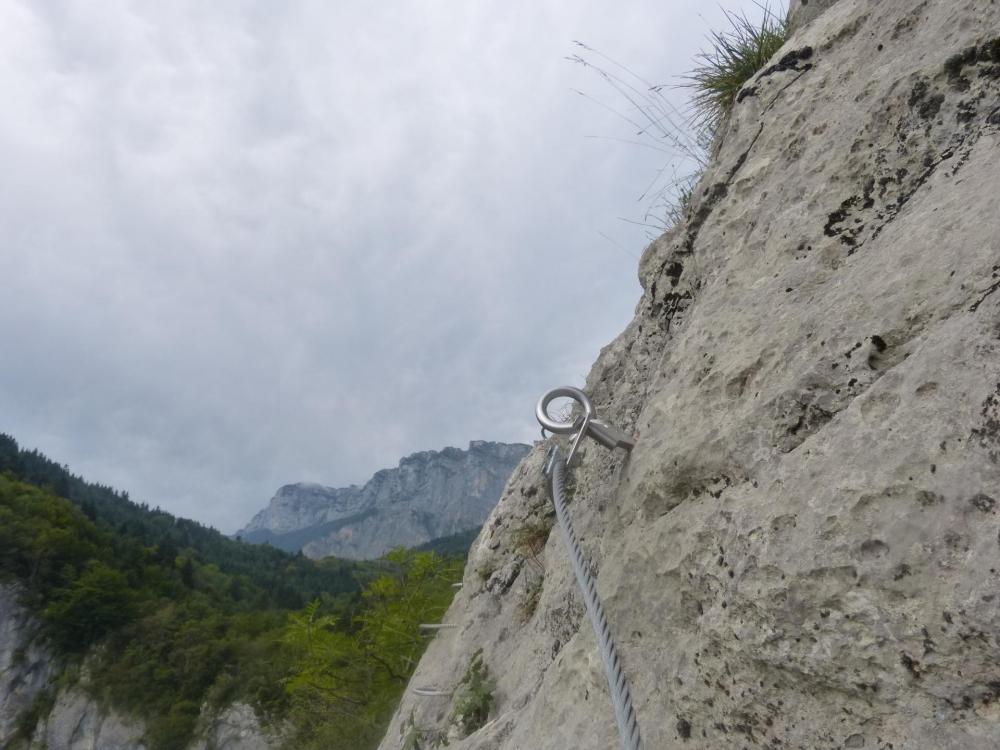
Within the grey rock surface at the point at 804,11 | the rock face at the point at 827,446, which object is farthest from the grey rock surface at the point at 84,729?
the grey rock surface at the point at 804,11

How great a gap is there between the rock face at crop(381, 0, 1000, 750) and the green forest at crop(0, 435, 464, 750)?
436 inches

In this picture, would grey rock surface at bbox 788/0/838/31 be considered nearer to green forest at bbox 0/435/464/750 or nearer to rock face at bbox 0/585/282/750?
green forest at bbox 0/435/464/750

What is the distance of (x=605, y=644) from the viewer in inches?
63.6

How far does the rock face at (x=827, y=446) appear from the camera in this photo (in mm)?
1277

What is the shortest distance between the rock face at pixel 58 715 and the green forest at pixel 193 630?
74 centimetres

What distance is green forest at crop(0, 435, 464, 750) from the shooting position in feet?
44.9

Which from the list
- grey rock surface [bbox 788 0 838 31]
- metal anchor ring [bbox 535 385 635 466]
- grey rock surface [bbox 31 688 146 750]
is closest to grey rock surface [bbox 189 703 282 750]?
grey rock surface [bbox 31 688 146 750]

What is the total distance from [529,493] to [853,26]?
4196 mm

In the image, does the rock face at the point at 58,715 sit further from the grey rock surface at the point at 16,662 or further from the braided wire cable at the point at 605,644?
the braided wire cable at the point at 605,644

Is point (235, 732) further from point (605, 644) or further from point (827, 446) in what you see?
point (827, 446)

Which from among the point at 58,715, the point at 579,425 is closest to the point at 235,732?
the point at 58,715

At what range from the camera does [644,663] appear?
192 centimetres

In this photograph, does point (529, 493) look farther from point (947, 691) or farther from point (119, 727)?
point (119, 727)

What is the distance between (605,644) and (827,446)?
815 millimetres
